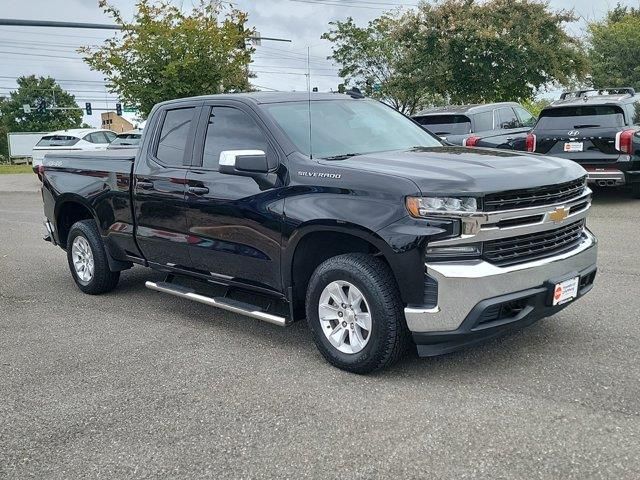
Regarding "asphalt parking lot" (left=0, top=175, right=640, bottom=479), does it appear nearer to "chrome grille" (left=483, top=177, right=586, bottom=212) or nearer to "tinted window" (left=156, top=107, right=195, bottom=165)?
"chrome grille" (left=483, top=177, right=586, bottom=212)

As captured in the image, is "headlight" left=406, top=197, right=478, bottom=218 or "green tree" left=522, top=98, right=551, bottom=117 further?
"green tree" left=522, top=98, right=551, bottom=117

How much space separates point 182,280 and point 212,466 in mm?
3128

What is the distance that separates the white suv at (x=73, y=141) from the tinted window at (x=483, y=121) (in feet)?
44.4

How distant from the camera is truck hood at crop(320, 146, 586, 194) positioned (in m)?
3.97

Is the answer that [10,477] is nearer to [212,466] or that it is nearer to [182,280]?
[212,466]

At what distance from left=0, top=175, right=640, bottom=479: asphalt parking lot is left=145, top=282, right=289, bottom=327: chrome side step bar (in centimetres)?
29

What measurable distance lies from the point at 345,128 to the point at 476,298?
1.96 meters

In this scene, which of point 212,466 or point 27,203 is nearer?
point 212,466

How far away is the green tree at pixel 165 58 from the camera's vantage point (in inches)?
780

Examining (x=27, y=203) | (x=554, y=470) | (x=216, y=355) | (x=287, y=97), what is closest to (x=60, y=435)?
(x=216, y=355)

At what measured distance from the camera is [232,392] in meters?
4.26

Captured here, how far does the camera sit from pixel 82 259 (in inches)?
276

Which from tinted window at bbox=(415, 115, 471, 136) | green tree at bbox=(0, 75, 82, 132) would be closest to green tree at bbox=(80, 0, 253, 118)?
tinted window at bbox=(415, 115, 471, 136)

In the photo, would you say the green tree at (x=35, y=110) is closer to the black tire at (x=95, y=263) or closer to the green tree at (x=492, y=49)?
the green tree at (x=492, y=49)
